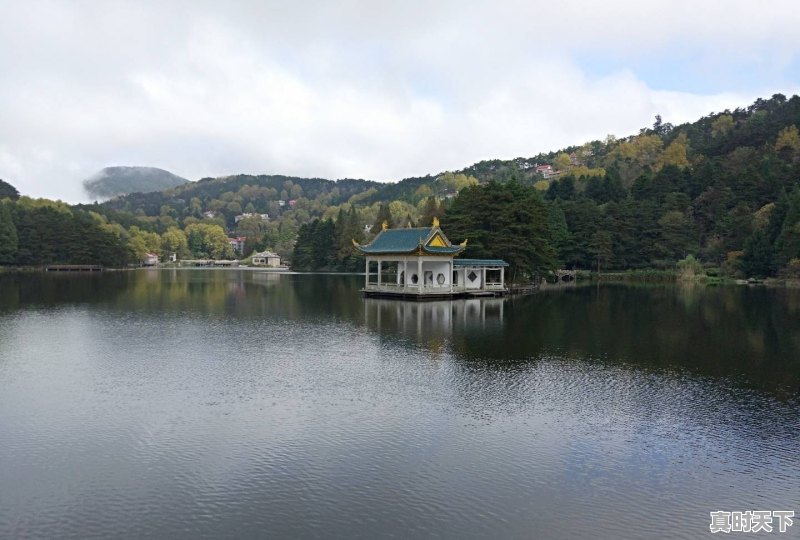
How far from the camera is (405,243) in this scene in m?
44.6

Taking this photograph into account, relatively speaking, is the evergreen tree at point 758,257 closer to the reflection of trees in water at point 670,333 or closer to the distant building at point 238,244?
the reflection of trees in water at point 670,333

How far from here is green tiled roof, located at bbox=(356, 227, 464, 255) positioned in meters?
42.8

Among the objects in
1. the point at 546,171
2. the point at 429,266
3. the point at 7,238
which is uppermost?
the point at 546,171

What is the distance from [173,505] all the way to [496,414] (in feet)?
23.8

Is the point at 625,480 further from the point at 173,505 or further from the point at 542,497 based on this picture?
the point at 173,505

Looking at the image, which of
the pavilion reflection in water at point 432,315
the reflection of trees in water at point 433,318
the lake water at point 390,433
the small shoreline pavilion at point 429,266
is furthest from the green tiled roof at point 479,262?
the lake water at point 390,433

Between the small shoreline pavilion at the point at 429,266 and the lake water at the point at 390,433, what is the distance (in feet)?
56.0

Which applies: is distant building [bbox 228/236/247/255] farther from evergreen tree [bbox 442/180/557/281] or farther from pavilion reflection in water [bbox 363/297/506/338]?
pavilion reflection in water [bbox 363/297/506/338]

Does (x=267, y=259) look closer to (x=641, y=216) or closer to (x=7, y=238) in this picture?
(x=7, y=238)

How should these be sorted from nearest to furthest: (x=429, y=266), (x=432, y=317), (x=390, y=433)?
(x=390, y=433)
(x=432, y=317)
(x=429, y=266)

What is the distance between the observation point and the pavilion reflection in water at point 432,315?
92.1 feet

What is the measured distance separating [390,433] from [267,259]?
127 metres

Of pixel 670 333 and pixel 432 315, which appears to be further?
pixel 432 315

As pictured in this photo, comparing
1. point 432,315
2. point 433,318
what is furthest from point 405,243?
point 433,318
